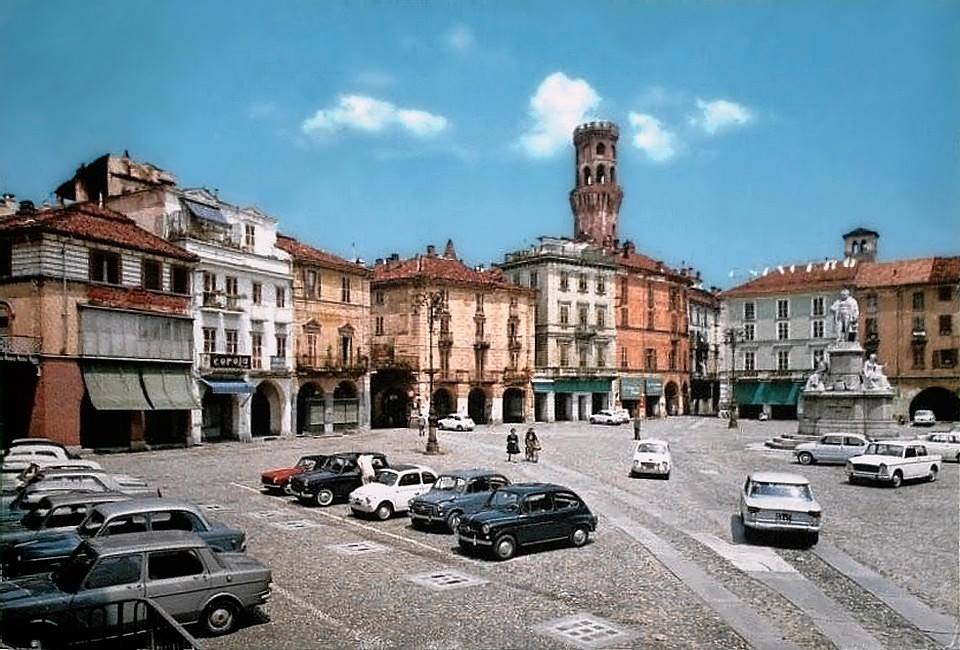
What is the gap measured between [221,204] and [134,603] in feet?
110

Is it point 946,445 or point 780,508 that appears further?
point 946,445

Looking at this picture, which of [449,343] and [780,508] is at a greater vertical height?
[449,343]

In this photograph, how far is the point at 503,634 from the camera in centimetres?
1151

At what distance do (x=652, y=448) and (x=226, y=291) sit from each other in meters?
23.4

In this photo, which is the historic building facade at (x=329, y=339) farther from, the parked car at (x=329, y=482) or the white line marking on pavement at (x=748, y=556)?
the white line marking on pavement at (x=748, y=556)

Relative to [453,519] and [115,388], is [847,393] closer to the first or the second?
[453,519]

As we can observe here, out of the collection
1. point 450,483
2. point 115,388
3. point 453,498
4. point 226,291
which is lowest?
point 453,498

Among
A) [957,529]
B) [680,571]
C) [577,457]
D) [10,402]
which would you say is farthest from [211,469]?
[957,529]

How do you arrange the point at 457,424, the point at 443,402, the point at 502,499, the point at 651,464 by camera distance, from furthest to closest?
the point at 443,402 < the point at 457,424 < the point at 651,464 < the point at 502,499

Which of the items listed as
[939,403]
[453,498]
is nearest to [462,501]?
[453,498]

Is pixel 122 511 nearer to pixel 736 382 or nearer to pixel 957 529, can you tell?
pixel 957 529

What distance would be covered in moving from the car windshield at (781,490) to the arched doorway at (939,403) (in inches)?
1883

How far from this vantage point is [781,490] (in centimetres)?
1866

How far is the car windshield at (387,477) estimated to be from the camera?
21.8m
